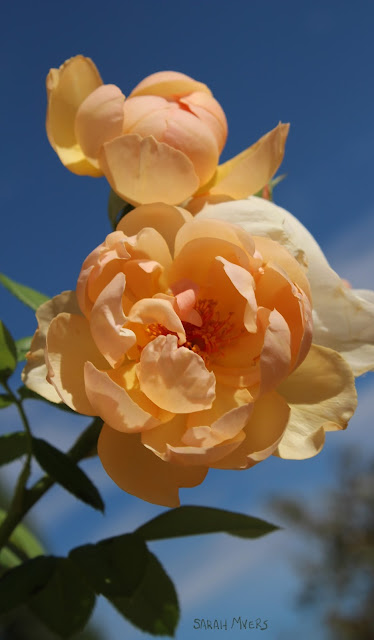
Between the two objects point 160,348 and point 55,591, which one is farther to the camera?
point 55,591

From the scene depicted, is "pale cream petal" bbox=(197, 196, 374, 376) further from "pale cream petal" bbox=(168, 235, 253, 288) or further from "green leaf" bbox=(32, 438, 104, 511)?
"green leaf" bbox=(32, 438, 104, 511)

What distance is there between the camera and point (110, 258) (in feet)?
1.80

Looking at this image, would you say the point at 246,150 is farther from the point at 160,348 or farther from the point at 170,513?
the point at 170,513

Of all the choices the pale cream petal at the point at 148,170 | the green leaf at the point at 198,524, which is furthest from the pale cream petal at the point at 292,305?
the green leaf at the point at 198,524

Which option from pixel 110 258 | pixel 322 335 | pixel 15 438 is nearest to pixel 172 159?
pixel 110 258

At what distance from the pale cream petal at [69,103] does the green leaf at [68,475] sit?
30cm

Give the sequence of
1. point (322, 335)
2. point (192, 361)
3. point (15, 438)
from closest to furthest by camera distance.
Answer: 1. point (192, 361)
2. point (322, 335)
3. point (15, 438)

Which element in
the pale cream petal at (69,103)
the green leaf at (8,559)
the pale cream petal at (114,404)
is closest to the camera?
the pale cream petal at (114,404)

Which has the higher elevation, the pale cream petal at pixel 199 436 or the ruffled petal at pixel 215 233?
the ruffled petal at pixel 215 233

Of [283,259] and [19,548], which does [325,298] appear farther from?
[19,548]

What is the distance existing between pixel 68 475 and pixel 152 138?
339mm

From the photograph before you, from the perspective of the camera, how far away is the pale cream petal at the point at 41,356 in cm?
56

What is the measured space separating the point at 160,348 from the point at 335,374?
163 millimetres

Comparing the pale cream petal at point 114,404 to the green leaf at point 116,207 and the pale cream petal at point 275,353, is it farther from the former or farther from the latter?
the green leaf at point 116,207
